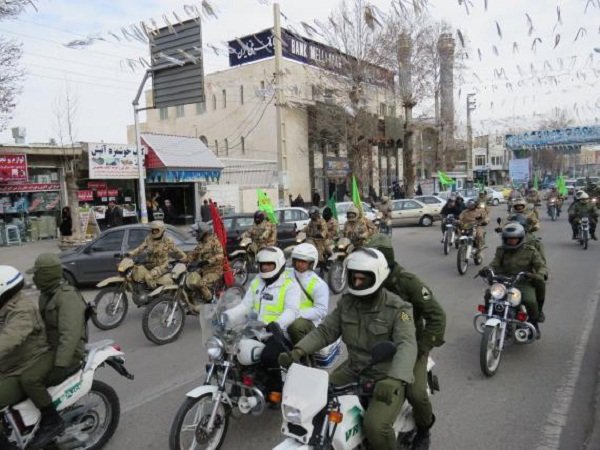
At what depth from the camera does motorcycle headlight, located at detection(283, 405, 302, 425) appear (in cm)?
282

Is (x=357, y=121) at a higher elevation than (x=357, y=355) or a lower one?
higher

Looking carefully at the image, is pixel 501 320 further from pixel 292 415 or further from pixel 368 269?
pixel 292 415

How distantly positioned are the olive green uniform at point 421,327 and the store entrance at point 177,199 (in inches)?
849


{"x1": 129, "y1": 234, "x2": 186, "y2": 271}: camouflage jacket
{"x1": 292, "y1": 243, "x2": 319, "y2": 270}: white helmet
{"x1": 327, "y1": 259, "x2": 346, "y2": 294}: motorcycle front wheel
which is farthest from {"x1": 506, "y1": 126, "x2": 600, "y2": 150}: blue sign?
{"x1": 292, "y1": 243, "x2": 319, "y2": 270}: white helmet

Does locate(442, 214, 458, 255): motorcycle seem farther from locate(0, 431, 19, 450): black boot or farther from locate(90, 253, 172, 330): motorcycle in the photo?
locate(0, 431, 19, 450): black boot

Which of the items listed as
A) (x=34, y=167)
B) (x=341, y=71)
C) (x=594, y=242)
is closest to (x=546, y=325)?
(x=594, y=242)

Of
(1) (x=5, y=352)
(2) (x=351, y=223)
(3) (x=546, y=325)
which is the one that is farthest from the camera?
(2) (x=351, y=223)

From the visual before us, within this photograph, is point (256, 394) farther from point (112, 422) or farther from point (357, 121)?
point (357, 121)

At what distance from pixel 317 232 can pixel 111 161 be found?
1351 centimetres

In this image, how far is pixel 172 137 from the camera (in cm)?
2577

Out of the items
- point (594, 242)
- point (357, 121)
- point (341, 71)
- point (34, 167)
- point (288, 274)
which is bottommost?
point (594, 242)

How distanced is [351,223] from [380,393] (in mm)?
8686

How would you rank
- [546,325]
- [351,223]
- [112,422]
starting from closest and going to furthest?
[112,422] < [546,325] < [351,223]

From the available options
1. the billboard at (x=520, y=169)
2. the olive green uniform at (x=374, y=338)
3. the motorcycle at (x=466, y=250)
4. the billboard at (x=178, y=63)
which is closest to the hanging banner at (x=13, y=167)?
the billboard at (x=178, y=63)
